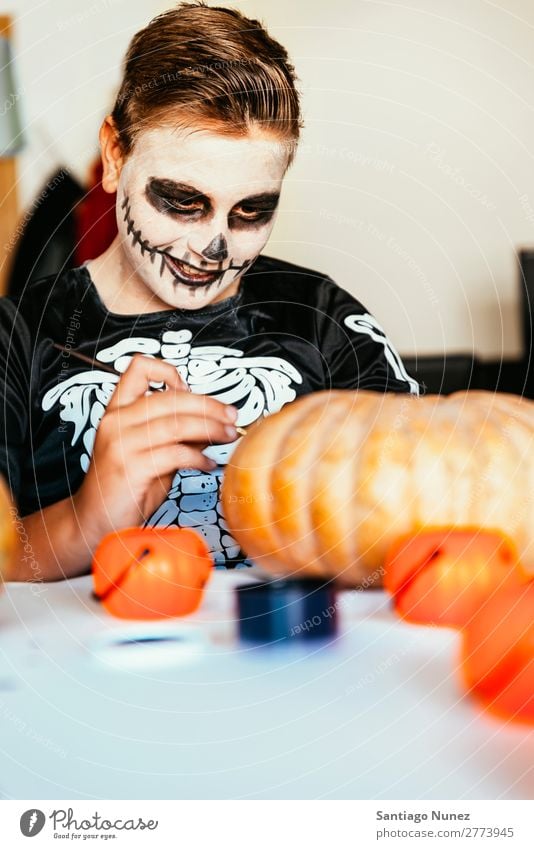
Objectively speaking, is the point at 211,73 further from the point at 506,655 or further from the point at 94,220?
the point at 506,655

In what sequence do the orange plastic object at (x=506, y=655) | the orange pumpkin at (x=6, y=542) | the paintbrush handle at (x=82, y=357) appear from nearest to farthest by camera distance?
the orange plastic object at (x=506, y=655), the orange pumpkin at (x=6, y=542), the paintbrush handle at (x=82, y=357)

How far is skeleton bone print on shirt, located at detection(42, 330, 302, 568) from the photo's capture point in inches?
22.4

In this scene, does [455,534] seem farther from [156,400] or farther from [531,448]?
[156,400]

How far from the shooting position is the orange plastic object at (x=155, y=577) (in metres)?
0.45

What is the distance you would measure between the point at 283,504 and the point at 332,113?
293mm

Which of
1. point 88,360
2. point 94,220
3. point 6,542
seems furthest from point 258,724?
point 94,220

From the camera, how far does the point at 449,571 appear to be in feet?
A: 1.36

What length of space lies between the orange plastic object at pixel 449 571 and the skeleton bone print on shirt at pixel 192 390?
15 centimetres

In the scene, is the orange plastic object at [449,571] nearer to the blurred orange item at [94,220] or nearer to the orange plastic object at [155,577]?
the orange plastic object at [155,577]

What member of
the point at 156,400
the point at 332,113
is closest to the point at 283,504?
the point at 156,400

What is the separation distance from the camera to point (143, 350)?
59 cm
